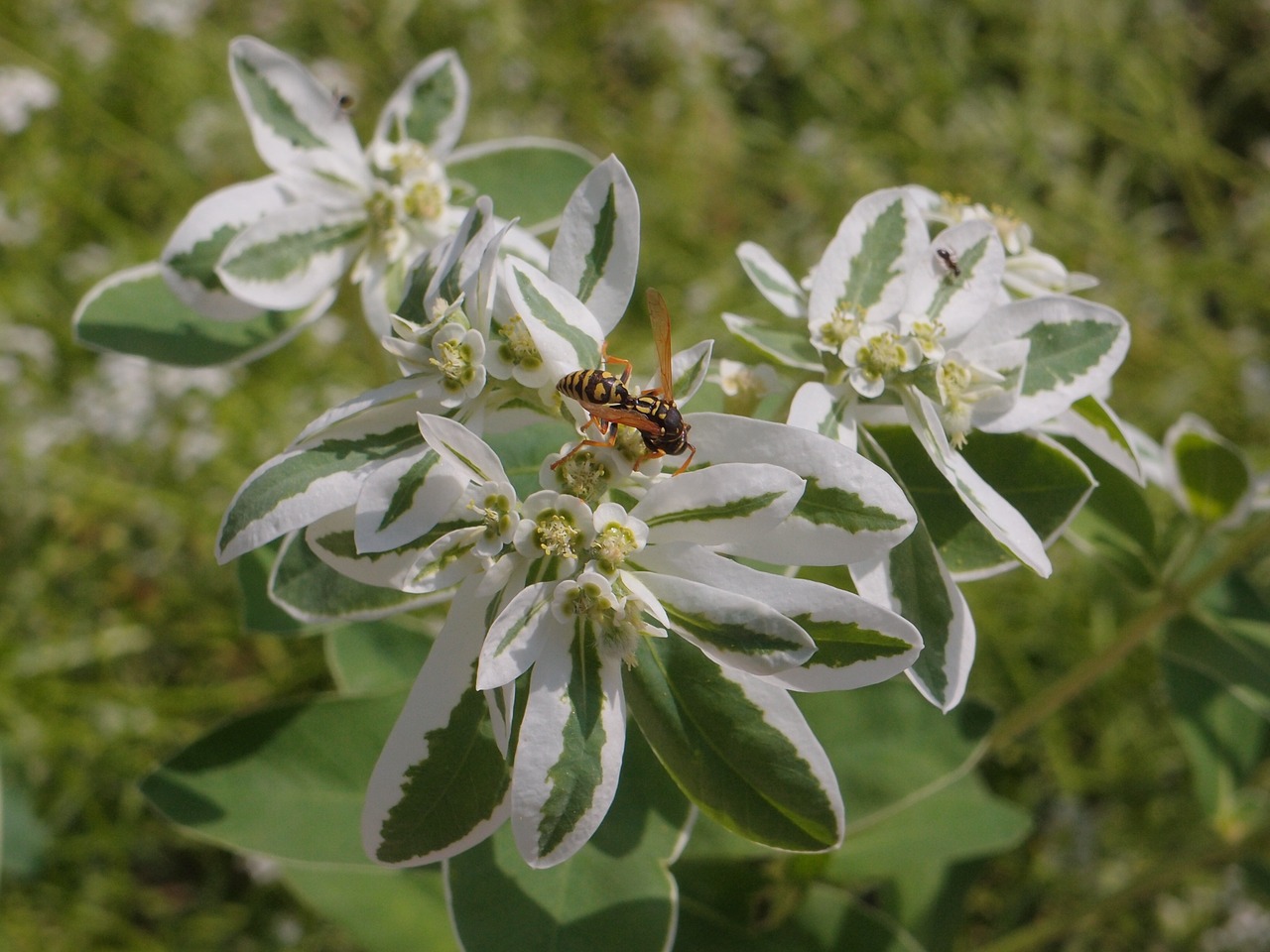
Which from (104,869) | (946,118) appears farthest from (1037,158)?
(104,869)

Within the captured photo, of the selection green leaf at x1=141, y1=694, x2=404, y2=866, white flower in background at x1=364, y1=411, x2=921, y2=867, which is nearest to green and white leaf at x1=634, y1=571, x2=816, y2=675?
white flower in background at x1=364, y1=411, x2=921, y2=867

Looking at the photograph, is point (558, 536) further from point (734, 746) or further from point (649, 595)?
point (734, 746)

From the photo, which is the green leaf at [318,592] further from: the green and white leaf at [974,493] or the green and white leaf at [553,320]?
the green and white leaf at [974,493]

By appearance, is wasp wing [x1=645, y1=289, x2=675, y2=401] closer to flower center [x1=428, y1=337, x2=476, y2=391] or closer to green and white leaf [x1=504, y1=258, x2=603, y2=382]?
green and white leaf [x1=504, y1=258, x2=603, y2=382]

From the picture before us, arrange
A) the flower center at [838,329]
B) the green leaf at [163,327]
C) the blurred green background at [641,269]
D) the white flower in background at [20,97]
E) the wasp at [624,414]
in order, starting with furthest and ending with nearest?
the white flower in background at [20,97], the blurred green background at [641,269], the green leaf at [163,327], the flower center at [838,329], the wasp at [624,414]

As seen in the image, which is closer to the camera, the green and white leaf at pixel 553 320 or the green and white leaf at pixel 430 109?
the green and white leaf at pixel 553 320

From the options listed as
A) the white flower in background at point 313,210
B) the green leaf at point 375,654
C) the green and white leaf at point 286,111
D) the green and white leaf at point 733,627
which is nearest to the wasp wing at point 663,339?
the green and white leaf at point 733,627
